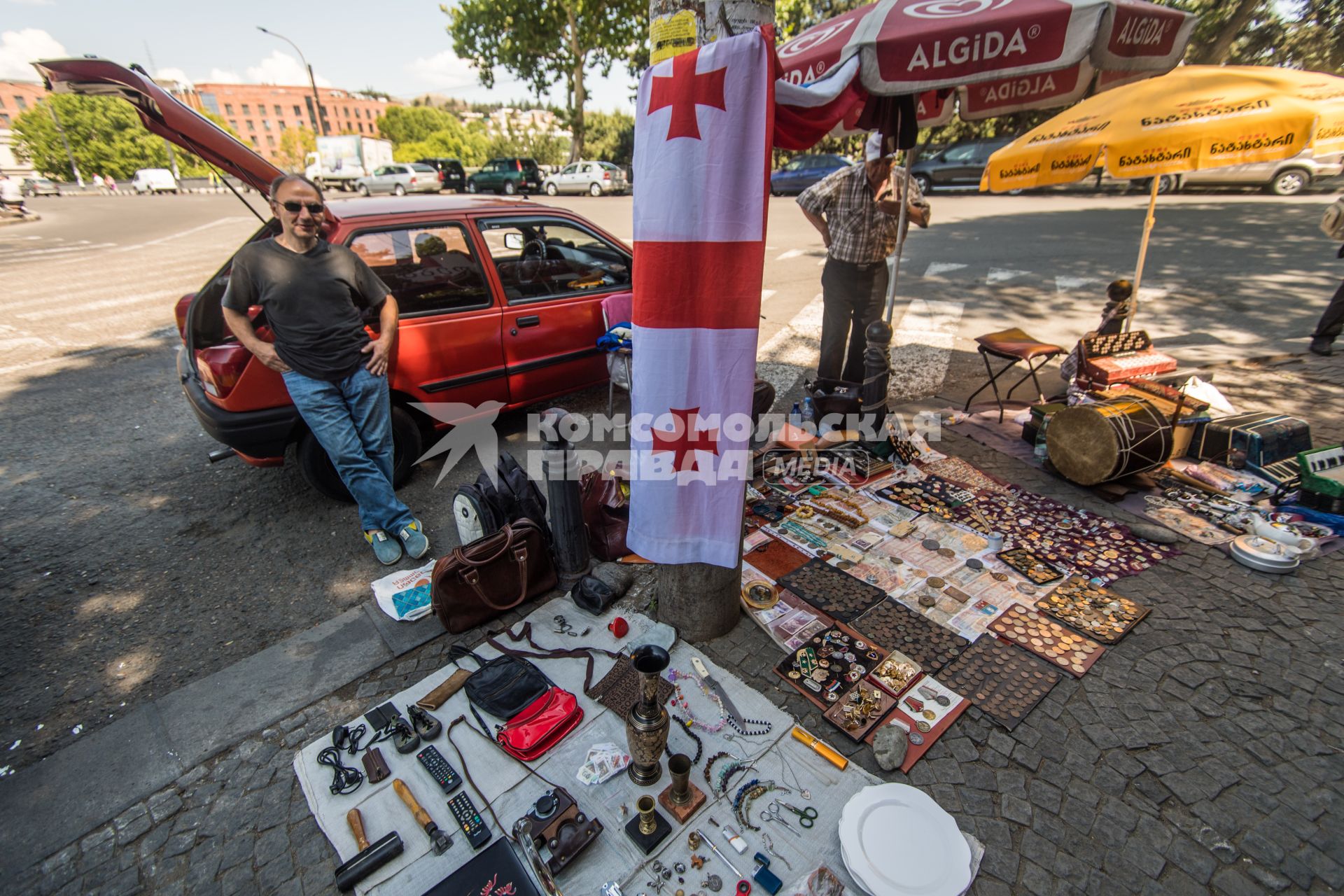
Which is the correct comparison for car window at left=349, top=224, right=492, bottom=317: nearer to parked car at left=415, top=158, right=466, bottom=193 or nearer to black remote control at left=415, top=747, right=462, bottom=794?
black remote control at left=415, top=747, right=462, bottom=794

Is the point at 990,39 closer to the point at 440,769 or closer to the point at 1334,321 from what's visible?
the point at 440,769

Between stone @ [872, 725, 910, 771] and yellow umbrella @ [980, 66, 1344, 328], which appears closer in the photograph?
stone @ [872, 725, 910, 771]

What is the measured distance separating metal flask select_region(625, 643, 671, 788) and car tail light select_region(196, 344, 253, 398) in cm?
309

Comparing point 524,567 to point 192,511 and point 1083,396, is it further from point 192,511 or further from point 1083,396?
point 1083,396

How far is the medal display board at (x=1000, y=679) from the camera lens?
8.25 ft

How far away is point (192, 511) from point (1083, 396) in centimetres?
669

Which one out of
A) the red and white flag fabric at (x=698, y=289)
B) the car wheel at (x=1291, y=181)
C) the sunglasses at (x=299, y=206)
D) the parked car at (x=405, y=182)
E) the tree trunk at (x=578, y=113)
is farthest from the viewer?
the tree trunk at (x=578, y=113)

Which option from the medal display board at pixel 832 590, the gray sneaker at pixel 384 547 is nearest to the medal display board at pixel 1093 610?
the medal display board at pixel 832 590

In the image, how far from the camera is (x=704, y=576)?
277 centimetres

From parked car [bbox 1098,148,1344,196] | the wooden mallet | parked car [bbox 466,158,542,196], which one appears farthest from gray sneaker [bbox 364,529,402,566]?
parked car [bbox 466,158,542,196]

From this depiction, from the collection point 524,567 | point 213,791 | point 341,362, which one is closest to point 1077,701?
point 524,567

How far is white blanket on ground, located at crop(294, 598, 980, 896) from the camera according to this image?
1.98m

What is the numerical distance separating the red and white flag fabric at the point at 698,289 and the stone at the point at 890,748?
91 cm

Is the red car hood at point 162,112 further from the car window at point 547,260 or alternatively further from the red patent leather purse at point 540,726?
the red patent leather purse at point 540,726
